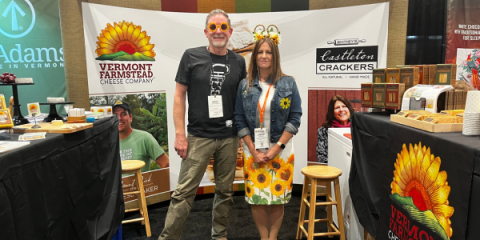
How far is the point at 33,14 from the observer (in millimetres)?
3705

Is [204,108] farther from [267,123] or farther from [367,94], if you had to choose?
[367,94]

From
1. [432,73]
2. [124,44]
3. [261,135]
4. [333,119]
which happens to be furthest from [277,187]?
[124,44]

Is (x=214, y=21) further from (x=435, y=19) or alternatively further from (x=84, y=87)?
(x=435, y=19)

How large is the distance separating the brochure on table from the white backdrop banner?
63.9 inches

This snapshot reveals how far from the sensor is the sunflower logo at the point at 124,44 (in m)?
2.96

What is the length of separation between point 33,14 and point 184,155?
2.88 metres

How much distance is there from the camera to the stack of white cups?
3.92ft

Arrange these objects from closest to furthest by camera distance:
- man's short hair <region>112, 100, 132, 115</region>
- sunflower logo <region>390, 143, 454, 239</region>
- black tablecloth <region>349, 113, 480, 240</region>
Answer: black tablecloth <region>349, 113, 480, 240</region> → sunflower logo <region>390, 143, 454, 239</region> → man's short hair <region>112, 100, 132, 115</region>

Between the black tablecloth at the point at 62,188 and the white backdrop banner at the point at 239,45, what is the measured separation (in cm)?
105

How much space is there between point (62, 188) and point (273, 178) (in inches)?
50.7

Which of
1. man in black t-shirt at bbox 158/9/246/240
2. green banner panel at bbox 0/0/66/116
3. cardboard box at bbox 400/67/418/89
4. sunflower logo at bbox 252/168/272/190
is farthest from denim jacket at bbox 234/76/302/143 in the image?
green banner panel at bbox 0/0/66/116

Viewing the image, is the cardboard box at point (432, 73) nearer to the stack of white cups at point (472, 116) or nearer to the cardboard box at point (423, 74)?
the cardboard box at point (423, 74)

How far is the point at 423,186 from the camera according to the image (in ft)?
4.14

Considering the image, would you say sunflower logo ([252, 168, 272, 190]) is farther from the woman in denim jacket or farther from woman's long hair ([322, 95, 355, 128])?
woman's long hair ([322, 95, 355, 128])
